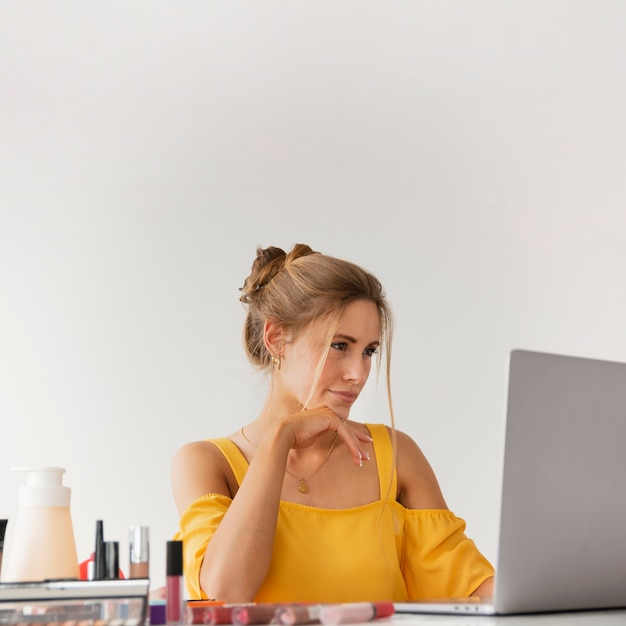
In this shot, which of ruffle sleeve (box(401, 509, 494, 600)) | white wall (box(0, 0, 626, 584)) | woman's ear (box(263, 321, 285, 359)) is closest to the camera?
ruffle sleeve (box(401, 509, 494, 600))

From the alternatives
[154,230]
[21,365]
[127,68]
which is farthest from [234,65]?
[21,365]

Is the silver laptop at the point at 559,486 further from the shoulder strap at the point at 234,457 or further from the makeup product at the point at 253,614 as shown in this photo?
the shoulder strap at the point at 234,457

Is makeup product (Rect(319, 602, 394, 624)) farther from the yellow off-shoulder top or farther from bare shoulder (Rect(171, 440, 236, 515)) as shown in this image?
bare shoulder (Rect(171, 440, 236, 515))

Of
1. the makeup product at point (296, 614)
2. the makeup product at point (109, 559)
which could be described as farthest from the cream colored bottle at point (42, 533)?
the makeup product at point (296, 614)

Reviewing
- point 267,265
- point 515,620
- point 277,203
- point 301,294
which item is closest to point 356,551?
point 301,294

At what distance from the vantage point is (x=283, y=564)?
162 cm

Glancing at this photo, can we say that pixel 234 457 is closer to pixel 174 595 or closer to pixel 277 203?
pixel 174 595

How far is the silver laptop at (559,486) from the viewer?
898mm

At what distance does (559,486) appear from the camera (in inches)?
36.5

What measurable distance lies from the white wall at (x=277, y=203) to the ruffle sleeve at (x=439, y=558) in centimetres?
86

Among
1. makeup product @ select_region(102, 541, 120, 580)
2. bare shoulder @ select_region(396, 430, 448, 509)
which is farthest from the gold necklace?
makeup product @ select_region(102, 541, 120, 580)

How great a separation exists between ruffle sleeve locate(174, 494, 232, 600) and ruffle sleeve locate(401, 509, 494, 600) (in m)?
0.40

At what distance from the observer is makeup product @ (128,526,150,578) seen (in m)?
1.02

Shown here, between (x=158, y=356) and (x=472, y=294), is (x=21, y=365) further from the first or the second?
(x=472, y=294)
